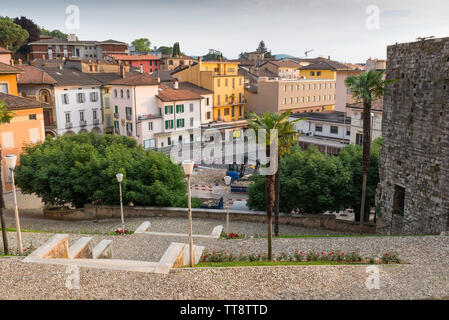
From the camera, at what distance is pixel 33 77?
48500 mm

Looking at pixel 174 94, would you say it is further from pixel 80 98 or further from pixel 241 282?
pixel 241 282

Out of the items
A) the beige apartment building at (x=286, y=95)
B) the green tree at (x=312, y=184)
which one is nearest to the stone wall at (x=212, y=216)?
the green tree at (x=312, y=184)

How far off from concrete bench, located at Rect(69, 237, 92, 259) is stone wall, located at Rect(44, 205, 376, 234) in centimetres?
927

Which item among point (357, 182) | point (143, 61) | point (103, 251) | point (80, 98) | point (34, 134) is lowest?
point (103, 251)

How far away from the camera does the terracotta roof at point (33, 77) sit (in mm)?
47594

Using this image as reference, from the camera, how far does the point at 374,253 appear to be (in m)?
15.0

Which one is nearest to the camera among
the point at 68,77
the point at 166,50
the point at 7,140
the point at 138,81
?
the point at 7,140

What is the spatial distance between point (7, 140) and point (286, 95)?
4542 cm

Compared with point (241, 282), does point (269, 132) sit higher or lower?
higher

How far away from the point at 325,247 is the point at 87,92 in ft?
149

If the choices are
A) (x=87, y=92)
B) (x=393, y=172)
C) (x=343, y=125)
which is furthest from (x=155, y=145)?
(x=393, y=172)

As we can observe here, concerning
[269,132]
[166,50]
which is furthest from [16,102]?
[166,50]

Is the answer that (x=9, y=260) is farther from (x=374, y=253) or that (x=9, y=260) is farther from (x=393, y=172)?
(x=393, y=172)
